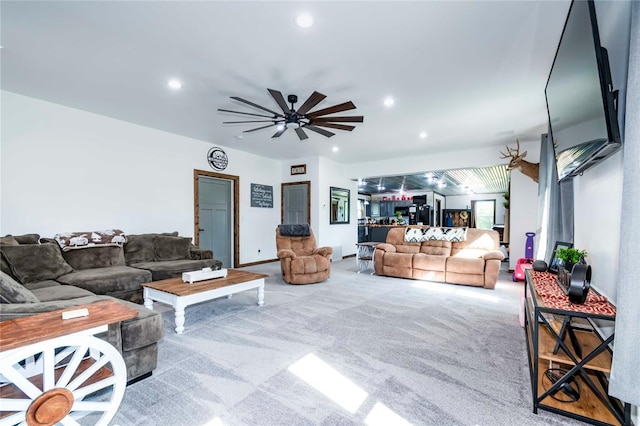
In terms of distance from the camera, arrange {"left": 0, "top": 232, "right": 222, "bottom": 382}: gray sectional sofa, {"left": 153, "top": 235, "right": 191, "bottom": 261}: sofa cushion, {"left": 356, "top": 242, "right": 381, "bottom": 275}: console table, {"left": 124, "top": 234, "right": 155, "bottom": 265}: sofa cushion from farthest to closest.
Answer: {"left": 356, "top": 242, "right": 381, "bottom": 275}: console table
{"left": 153, "top": 235, "right": 191, "bottom": 261}: sofa cushion
{"left": 124, "top": 234, "right": 155, "bottom": 265}: sofa cushion
{"left": 0, "top": 232, "right": 222, "bottom": 382}: gray sectional sofa

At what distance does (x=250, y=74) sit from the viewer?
3.00 meters

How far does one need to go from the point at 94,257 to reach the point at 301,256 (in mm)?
2931

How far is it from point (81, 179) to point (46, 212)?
60 cm

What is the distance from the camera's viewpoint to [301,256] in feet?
16.9

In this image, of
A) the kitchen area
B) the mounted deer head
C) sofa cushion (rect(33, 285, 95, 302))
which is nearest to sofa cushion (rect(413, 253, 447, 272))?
the mounted deer head

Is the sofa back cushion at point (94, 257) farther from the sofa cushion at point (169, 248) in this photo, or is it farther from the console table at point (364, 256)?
the console table at point (364, 256)

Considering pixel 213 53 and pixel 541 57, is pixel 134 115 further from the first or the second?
pixel 541 57

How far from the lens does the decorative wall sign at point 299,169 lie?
7133 millimetres

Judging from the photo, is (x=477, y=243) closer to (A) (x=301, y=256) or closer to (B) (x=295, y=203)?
(A) (x=301, y=256)

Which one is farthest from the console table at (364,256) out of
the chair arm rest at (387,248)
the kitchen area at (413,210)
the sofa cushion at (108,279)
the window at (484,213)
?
the window at (484,213)

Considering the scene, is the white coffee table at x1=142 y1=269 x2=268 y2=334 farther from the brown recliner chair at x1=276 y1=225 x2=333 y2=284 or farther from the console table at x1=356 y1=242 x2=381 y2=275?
the console table at x1=356 y1=242 x2=381 y2=275

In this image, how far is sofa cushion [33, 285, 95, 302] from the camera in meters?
2.51

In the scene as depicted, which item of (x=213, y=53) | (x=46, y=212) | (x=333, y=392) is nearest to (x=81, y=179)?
(x=46, y=212)

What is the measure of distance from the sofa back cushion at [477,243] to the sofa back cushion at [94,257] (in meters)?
5.33
